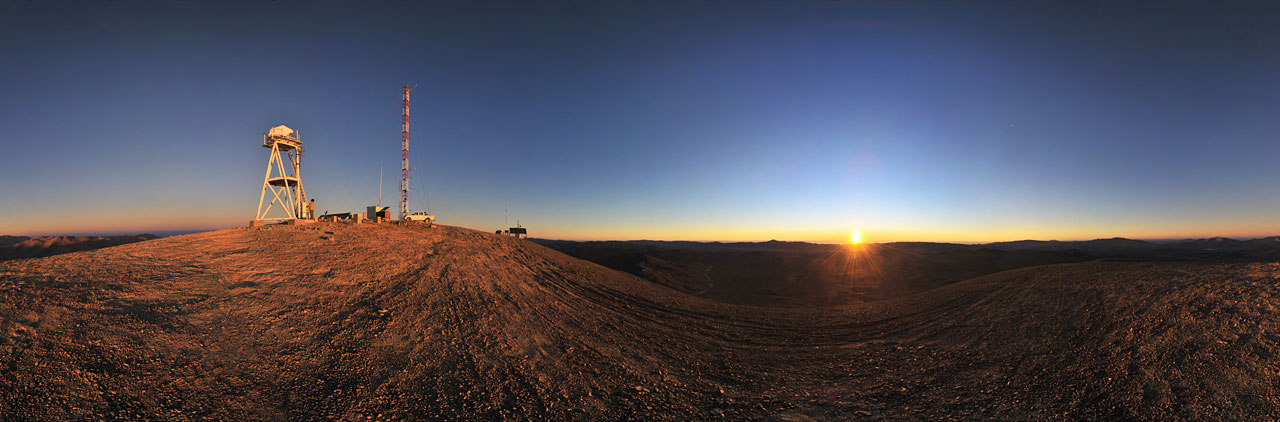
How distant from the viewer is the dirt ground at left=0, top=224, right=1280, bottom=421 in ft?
27.5

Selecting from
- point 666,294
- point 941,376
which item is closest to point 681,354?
point 941,376

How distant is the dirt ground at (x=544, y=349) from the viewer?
330 inches

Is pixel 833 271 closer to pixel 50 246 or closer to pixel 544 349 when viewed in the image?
pixel 544 349

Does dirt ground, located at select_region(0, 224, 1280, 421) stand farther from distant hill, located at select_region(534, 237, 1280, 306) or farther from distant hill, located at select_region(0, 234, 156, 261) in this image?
distant hill, located at select_region(0, 234, 156, 261)

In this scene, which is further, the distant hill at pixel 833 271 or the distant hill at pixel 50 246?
the distant hill at pixel 50 246

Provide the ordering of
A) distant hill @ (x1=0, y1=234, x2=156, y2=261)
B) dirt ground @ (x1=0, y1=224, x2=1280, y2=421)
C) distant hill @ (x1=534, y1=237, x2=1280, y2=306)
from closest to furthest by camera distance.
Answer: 1. dirt ground @ (x1=0, y1=224, x2=1280, y2=421)
2. distant hill @ (x1=534, y1=237, x2=1280, y2=306)
3. distant hill @ (x1=0, y1=234, x2=156, y2=261)

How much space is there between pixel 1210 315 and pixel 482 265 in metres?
A: 24.6

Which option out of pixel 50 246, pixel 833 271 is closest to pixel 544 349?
pixel 833 271

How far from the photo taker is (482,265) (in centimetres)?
2027

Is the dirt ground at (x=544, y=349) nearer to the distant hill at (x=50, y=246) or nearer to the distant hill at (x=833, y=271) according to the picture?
the distant hill at (x=833, y=271)

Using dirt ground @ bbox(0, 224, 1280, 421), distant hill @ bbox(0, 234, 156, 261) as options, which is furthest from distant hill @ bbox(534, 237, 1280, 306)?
distant hill @ bbox(0, 234, 156, 261)

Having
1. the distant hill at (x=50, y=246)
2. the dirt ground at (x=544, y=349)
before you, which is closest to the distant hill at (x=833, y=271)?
the dirt ground at (x=544, y=349)

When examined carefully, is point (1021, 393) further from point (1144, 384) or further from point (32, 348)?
point (32, 348)

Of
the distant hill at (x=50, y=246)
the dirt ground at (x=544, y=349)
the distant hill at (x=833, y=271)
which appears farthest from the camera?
the distant hill at (x=50, y=246)
